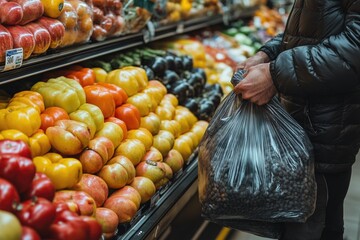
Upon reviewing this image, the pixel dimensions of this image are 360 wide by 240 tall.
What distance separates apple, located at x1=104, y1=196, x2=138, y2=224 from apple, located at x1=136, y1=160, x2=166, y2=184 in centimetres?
26

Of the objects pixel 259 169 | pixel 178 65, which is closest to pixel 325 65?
pixel 259 169

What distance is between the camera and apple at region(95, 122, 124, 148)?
2.22 m

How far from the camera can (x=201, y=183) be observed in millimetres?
2062

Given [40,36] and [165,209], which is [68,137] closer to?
[40,36]

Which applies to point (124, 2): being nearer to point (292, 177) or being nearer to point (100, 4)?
point (100, 4)

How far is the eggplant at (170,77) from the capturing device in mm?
3250

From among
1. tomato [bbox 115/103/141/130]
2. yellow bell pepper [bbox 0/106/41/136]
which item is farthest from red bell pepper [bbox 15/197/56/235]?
tomato [bbox 115/103/141/130]

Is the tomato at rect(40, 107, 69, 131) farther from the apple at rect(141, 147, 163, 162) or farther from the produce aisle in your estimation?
the apple at rect(141, 147, 163, 162)

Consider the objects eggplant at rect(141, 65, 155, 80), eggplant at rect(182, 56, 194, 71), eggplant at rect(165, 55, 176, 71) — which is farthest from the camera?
eggplant at rect(182, 56, 194, 71)

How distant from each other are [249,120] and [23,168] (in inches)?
40.2

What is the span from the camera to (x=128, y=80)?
2680 mm

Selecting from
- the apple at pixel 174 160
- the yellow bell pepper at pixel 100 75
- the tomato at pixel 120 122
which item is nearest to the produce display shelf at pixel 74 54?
the yellow bell pepper at pixel 100 75

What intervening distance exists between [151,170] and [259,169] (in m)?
0.63

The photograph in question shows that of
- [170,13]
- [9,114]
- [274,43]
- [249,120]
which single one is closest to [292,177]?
[249,120]
